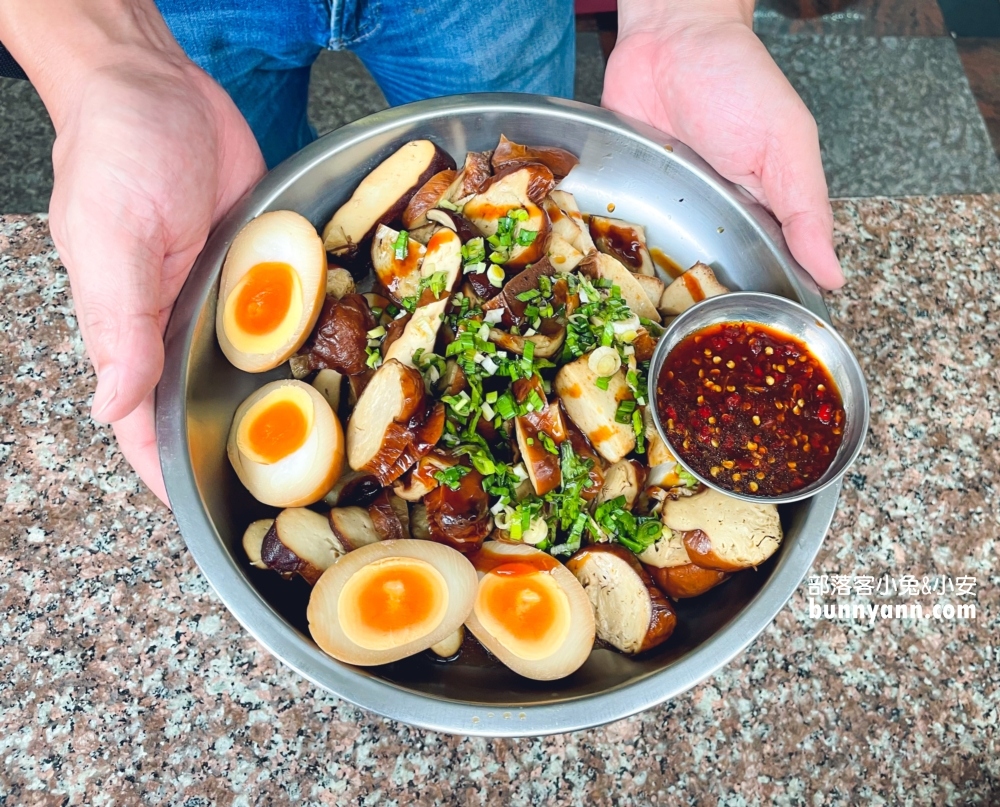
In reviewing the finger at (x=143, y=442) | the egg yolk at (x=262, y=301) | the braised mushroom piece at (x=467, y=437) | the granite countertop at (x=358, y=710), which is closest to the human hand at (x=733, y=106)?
the braised mushroom piece at (x=467, y=437)

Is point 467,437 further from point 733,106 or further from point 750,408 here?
point 733,106

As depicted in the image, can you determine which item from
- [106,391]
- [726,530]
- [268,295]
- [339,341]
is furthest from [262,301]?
[726,530]

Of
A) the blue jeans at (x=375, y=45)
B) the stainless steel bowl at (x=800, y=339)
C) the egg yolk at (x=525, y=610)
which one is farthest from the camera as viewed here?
the blue jeans at (x=375, y=45)

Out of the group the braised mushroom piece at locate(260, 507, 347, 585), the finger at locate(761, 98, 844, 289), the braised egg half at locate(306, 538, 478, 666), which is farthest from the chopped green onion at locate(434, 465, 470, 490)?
the finger at locate(761, 98, 844, 289)

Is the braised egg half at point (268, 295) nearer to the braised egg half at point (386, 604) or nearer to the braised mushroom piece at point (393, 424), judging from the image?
the braised mushroom piece at point (393, 424)

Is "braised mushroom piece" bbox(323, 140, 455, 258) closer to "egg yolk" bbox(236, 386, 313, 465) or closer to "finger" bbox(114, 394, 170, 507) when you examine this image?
"egg yolk" bbox(236, 386, 313, 465)
